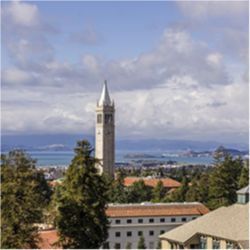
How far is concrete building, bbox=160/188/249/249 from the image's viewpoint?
26.7 meters

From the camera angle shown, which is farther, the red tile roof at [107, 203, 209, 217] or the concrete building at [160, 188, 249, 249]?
the red tile roof at [107, 203, 209, 217]

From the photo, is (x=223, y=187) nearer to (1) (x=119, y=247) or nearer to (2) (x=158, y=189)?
(1) (x=119, y=247)

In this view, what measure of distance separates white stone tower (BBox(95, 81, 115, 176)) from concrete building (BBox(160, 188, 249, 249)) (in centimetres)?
9387

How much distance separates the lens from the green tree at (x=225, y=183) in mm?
42906

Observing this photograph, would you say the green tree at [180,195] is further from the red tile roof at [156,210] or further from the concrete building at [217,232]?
the concrete building at [217,232]

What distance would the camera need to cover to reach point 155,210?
164 ft

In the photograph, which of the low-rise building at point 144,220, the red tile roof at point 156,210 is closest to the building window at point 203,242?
the low-rise building at point 144,220

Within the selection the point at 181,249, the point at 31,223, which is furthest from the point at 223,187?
the point at 31,223

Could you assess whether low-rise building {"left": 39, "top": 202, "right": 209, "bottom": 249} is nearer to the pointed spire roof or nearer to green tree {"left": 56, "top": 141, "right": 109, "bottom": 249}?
green tree {"left": 56, "top": 141, "right": 109, "bottom": 249}

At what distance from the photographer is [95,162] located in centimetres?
2419

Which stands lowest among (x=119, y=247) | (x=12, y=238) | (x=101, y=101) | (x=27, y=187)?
(x=119, y=247)

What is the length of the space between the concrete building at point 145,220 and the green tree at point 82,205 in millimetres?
23331

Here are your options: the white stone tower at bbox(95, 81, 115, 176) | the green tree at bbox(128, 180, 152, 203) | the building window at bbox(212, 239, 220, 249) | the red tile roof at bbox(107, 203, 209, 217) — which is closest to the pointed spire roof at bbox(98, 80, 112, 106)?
the white stone tower at bbox(95, 81, 115, 176)

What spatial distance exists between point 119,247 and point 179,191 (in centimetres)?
2149
